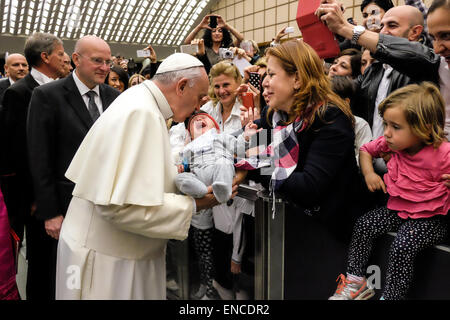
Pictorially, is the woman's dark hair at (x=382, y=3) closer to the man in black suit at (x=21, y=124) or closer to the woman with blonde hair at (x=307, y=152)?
the woman with blonde hair at (x=307, y=152)

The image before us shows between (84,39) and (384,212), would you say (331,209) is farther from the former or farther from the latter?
(84,39)

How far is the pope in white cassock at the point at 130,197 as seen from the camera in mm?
1206

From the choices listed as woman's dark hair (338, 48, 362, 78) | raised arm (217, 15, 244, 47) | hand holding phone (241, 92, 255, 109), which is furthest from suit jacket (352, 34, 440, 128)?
raised arm (217, 15, 244, 47)

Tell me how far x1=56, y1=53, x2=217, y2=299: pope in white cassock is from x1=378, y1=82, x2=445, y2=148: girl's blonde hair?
0.87 meters

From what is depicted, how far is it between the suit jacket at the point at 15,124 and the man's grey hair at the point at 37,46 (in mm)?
250

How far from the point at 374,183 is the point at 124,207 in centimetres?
113

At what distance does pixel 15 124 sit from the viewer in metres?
2.50

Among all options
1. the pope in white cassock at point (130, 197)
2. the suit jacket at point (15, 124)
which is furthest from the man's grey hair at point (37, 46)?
the pope in white cassock at point (130, 197)

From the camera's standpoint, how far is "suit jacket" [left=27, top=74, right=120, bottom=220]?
6.72ft

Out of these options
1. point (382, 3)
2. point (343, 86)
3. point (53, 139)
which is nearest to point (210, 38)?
point (382, 3)

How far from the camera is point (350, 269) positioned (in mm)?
1401

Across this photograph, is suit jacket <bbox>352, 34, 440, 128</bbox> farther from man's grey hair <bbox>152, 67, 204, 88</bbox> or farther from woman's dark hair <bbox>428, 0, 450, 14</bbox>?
man's grey hair <bbox>152, 67, 204, 88</bbox>
